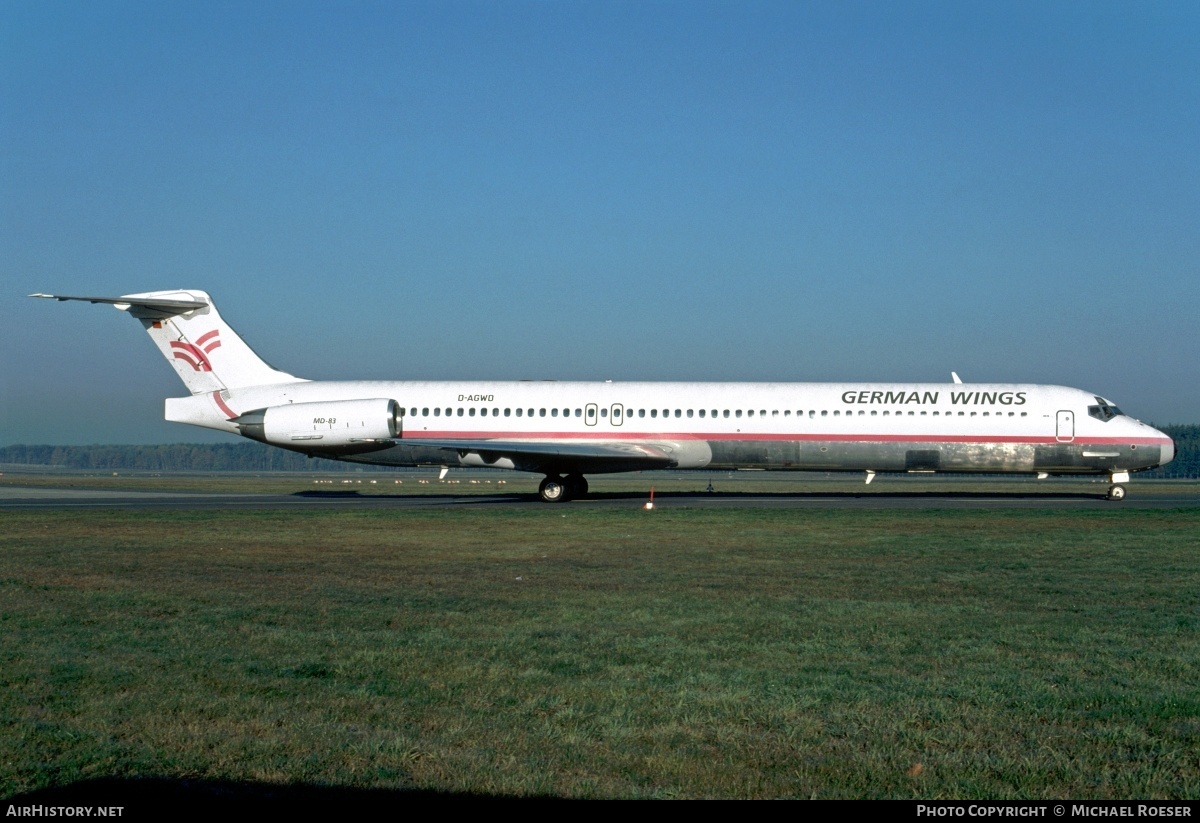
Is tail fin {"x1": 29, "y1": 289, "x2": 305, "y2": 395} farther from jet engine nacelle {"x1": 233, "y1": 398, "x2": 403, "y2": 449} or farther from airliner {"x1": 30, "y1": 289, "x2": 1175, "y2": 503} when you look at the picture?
jet engine nacelle {"x1": 233, "y1": 398, "x2": 403, "y2": 449}

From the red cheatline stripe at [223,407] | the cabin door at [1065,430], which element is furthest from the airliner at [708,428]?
the red cheatline stripe at [223,407]

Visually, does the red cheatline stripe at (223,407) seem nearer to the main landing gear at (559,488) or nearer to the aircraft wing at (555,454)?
the aircraft wing at (555,454)

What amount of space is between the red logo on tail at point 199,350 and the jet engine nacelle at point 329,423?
3.10 meters

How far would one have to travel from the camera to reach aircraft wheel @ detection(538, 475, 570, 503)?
33.8 metres

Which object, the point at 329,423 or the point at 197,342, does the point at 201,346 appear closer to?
the point at 197,342

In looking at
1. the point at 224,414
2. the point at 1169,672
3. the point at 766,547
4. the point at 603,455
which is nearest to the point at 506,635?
the point at 1169,672

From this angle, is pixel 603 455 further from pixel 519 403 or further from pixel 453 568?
pixel 453 568

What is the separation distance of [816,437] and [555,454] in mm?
7998

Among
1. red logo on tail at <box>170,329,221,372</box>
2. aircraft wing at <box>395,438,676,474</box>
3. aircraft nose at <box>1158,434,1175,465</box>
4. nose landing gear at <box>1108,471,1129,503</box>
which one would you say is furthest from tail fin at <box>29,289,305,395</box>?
aircraft nose at <box>1158,434,1175,465</box>

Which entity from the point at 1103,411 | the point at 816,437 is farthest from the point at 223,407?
the point at 1103,411

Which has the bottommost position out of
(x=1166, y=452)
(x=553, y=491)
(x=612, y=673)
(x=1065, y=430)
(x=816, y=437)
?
(x=553, y=491)

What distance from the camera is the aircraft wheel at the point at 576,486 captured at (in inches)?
1380

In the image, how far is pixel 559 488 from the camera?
33906 millimetres

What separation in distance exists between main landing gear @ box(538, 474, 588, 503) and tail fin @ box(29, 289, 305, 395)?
10.6m
